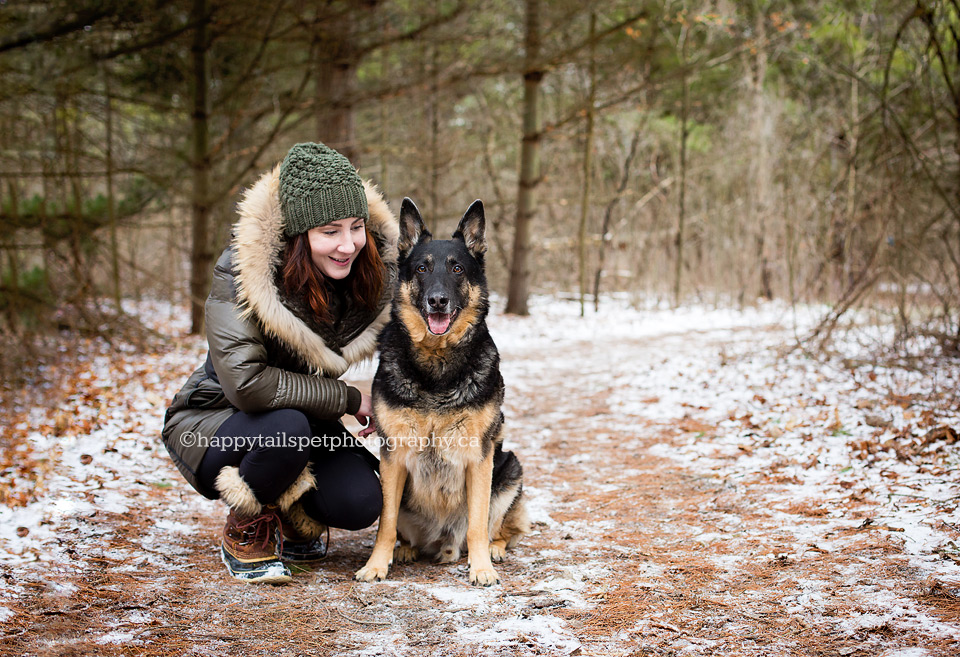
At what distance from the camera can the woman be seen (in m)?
3.12

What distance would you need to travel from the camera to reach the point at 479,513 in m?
3.34

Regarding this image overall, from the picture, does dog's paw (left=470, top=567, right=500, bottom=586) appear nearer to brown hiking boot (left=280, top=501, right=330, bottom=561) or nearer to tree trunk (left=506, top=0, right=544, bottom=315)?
brown hiking boot (left=280, top=501, right=330, bottom=561)

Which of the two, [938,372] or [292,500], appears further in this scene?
[938,372]

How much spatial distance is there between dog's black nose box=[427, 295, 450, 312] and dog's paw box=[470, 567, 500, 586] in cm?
124

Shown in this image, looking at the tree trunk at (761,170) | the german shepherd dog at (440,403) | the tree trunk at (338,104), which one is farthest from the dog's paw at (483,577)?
the tree trunk at (761,170)

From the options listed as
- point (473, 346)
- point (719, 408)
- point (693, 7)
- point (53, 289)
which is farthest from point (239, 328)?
point (693, 7)

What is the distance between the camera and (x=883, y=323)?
24.1ft

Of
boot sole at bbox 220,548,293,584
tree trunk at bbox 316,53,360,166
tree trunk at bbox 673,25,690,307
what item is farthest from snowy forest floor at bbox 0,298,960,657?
tree trunk at bbox 673,25,690,307

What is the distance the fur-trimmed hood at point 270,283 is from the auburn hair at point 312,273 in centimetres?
5

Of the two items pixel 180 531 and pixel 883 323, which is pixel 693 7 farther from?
pixel 180 531

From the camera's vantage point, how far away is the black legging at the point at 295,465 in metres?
3.11

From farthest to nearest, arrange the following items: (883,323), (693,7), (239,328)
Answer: (693,7)
(883,323)
(239,328)

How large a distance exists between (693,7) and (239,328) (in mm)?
13964

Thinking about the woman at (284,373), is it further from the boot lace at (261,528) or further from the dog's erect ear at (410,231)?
the dog's erect ear at (410,231)
